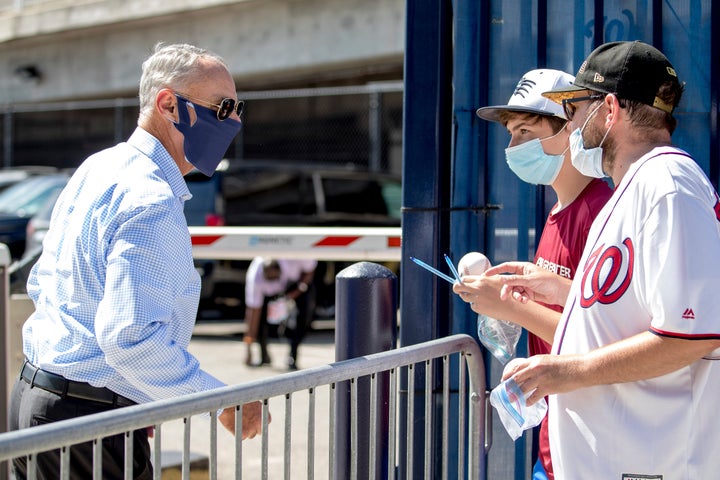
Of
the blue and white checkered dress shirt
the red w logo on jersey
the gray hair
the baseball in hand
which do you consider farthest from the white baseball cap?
the blue and white checkered dress shirt

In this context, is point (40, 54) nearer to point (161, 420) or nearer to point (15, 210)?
point (15, 210)

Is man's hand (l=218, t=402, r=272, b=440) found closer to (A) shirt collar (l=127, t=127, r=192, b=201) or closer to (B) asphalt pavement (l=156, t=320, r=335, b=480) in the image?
(B) asphalt pavement (l=156, t=320, r=335, b=480)

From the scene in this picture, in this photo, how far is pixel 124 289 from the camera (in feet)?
8.29

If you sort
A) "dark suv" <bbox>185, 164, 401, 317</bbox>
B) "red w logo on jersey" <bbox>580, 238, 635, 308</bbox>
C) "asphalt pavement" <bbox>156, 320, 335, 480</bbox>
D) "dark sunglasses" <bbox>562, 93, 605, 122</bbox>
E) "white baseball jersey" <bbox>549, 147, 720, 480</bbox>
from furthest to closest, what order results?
"dark suv" <bbox>185, 164, 401, 317</bbox>
"asphalt pavement" <bbox>156, 320, 335, 480</bbox>
"dark sunglasses" <bbox>562, 93, 605, 122</bbox>
"red w logo on jersey" <bbox>580, 238, 635, 308</bbox>
"white baseball jersey" <bbox>549, 147, 720, 480</bbox>

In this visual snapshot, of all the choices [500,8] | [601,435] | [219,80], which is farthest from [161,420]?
[500,8]

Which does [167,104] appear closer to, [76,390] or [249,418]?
[76,390]

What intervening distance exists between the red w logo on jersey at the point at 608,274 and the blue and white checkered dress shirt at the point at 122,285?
1004 mm

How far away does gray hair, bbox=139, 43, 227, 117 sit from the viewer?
9.59 ft

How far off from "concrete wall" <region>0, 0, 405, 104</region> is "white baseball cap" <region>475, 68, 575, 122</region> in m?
13.2

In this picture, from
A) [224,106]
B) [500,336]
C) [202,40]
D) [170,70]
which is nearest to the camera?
[170,70]

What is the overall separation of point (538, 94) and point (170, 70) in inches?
44.6

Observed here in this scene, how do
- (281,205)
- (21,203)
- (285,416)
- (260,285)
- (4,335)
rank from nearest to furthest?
1. (285,416)
2. (4,335)
3. (260,285)
4. (281,205)
5. (21,203)

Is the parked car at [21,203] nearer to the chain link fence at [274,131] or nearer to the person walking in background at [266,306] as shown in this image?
the chain link fence at [274,131]

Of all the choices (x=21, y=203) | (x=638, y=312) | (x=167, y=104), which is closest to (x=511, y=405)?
(x=638, y=312)
